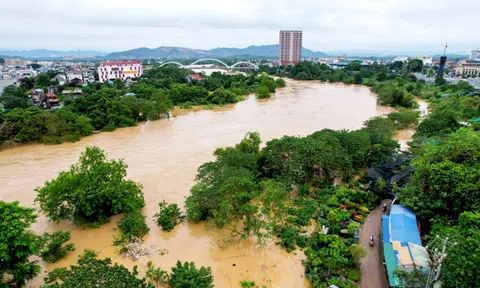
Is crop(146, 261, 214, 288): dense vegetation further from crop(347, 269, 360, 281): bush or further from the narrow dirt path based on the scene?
the narrow dirt path

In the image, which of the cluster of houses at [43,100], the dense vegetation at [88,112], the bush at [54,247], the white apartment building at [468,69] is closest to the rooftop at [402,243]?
the bush at [54,247]

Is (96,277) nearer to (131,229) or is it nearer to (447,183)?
(131,229)

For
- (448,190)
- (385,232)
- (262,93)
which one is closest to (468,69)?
(262,93)

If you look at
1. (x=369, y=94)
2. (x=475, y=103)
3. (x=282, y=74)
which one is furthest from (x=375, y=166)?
(x=282, y=74)

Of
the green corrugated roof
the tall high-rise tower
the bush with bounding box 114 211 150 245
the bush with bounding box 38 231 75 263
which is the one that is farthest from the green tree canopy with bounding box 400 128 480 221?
the tall high-rise tower

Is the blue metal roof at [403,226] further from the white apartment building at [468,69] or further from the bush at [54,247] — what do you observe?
the white apartment building at [468,69]

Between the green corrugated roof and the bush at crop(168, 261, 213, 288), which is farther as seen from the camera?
Result: the green corrugated roof
